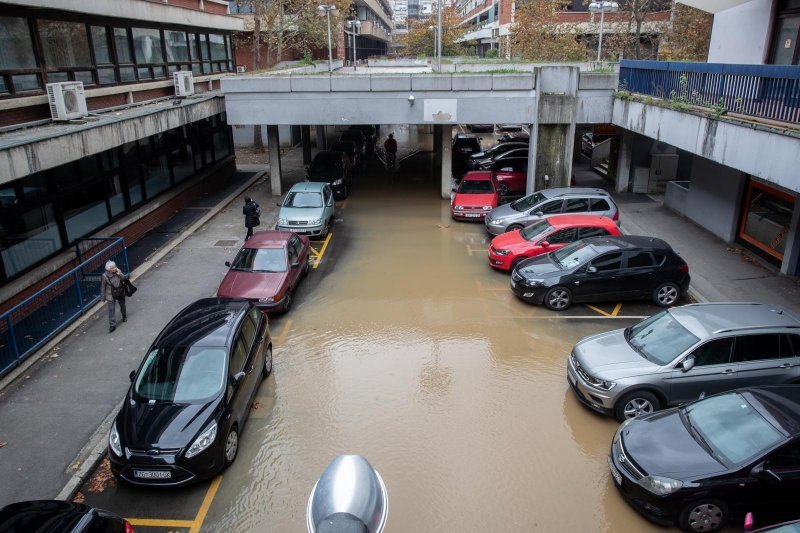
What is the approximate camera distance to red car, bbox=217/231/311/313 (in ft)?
40.2

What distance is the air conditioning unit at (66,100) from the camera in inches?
522

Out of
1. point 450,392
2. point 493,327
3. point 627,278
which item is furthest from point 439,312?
point 627,278

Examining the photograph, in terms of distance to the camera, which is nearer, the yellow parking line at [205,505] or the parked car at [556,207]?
the yellow parking line at [205,505]

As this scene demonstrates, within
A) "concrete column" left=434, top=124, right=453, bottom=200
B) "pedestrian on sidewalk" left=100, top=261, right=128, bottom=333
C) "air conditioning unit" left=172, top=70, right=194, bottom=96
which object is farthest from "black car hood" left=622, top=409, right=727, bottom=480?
"air conditioning unit" left=172, top=70, right=194, bottom=96

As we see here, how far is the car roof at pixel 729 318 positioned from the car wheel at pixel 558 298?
3100mm

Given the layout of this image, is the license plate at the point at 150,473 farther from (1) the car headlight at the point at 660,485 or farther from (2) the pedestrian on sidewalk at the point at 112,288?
(1) the car headlight at the point at 660,485

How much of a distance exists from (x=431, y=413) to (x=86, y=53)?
45.0 ft

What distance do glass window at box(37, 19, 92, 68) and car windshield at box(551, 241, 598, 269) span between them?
13.0 m

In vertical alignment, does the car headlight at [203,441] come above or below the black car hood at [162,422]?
below

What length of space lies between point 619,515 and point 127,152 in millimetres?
16226

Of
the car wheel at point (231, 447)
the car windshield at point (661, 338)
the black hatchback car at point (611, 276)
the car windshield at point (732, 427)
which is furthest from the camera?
the black hatchback car at point (611, 276)

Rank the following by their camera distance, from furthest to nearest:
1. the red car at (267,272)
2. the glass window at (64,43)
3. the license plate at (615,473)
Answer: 1. the glass window at (64,43)
2. the red car at (267,272)
3. the license plate at (615,473)

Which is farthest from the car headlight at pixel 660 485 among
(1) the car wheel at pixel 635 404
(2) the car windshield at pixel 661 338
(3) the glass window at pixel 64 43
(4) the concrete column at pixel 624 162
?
(4) the concrete column at pixel 624 162

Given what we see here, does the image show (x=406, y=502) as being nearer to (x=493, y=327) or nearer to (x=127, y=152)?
(x=493, y=327)
